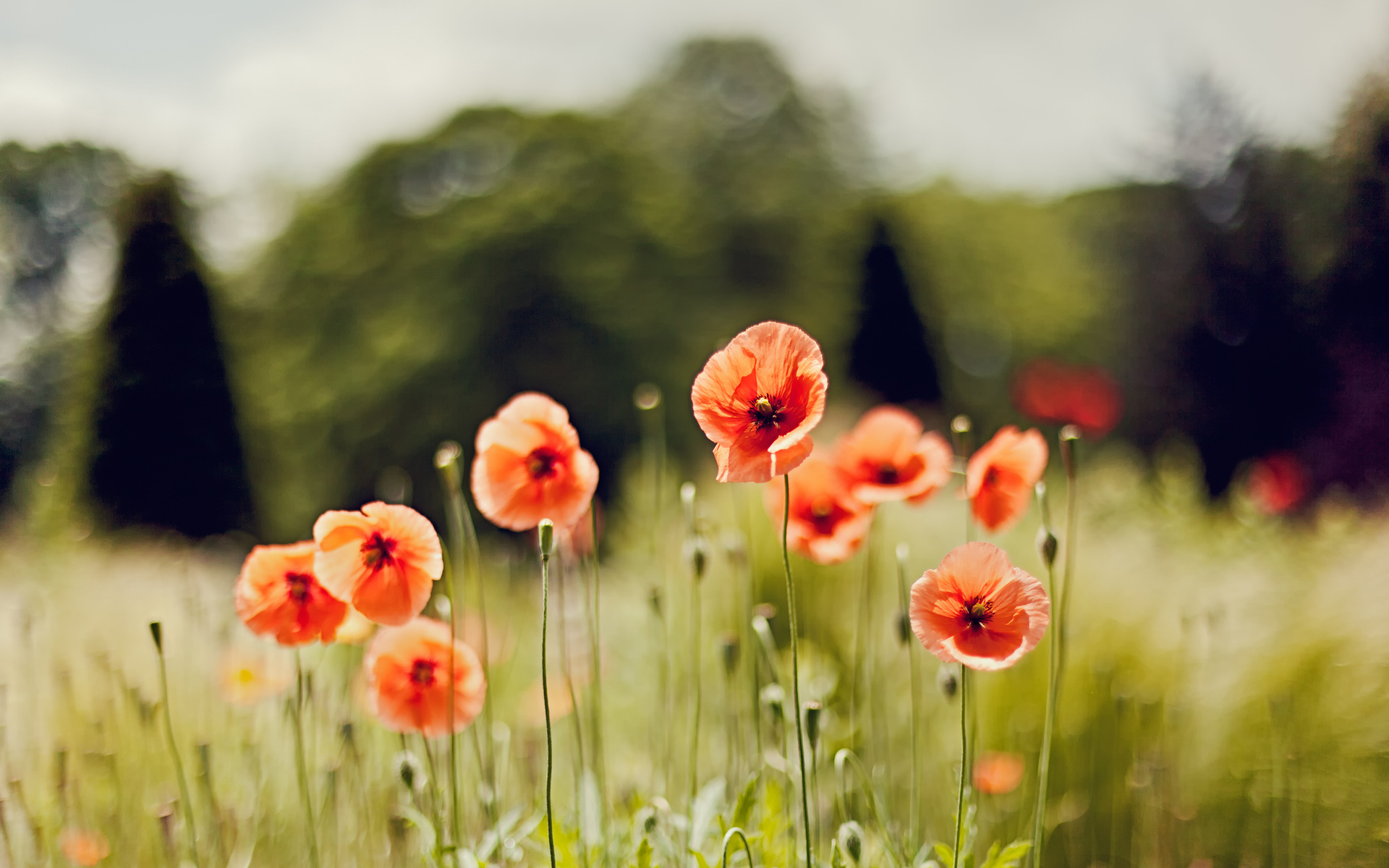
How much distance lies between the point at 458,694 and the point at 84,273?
171 inches

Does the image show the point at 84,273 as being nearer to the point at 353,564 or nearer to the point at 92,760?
the point at 92,760

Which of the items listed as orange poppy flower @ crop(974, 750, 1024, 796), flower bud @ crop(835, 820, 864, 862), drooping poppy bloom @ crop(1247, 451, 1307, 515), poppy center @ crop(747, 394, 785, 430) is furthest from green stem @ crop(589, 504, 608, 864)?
drooping poppy bloom @ crop(1247, 451, 1307, 515)

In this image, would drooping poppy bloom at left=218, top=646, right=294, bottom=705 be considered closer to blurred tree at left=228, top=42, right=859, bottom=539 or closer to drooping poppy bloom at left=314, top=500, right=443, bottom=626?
drooping poppy bloom at left=314, top=500, right=443, bottom=626

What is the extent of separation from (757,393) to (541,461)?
364 mm

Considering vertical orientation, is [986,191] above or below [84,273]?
above

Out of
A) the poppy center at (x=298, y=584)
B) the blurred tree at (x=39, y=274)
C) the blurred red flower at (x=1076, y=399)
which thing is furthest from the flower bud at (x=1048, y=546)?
the blurred red flower at (x=1076, y=399)

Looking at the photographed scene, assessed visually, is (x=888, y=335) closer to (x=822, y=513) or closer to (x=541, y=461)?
(x=822, y=513)

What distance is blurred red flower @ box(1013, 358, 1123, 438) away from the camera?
9367 mm

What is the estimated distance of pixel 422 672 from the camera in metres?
1.26

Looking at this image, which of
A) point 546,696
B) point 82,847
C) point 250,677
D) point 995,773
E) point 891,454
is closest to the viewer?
point 546,696

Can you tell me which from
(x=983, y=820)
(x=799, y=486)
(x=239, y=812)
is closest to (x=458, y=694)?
(x=799, y=486)

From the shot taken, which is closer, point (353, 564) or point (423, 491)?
point (353, 564)

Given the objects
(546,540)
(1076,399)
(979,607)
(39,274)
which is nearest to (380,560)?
(546,540)

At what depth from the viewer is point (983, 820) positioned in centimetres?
193
